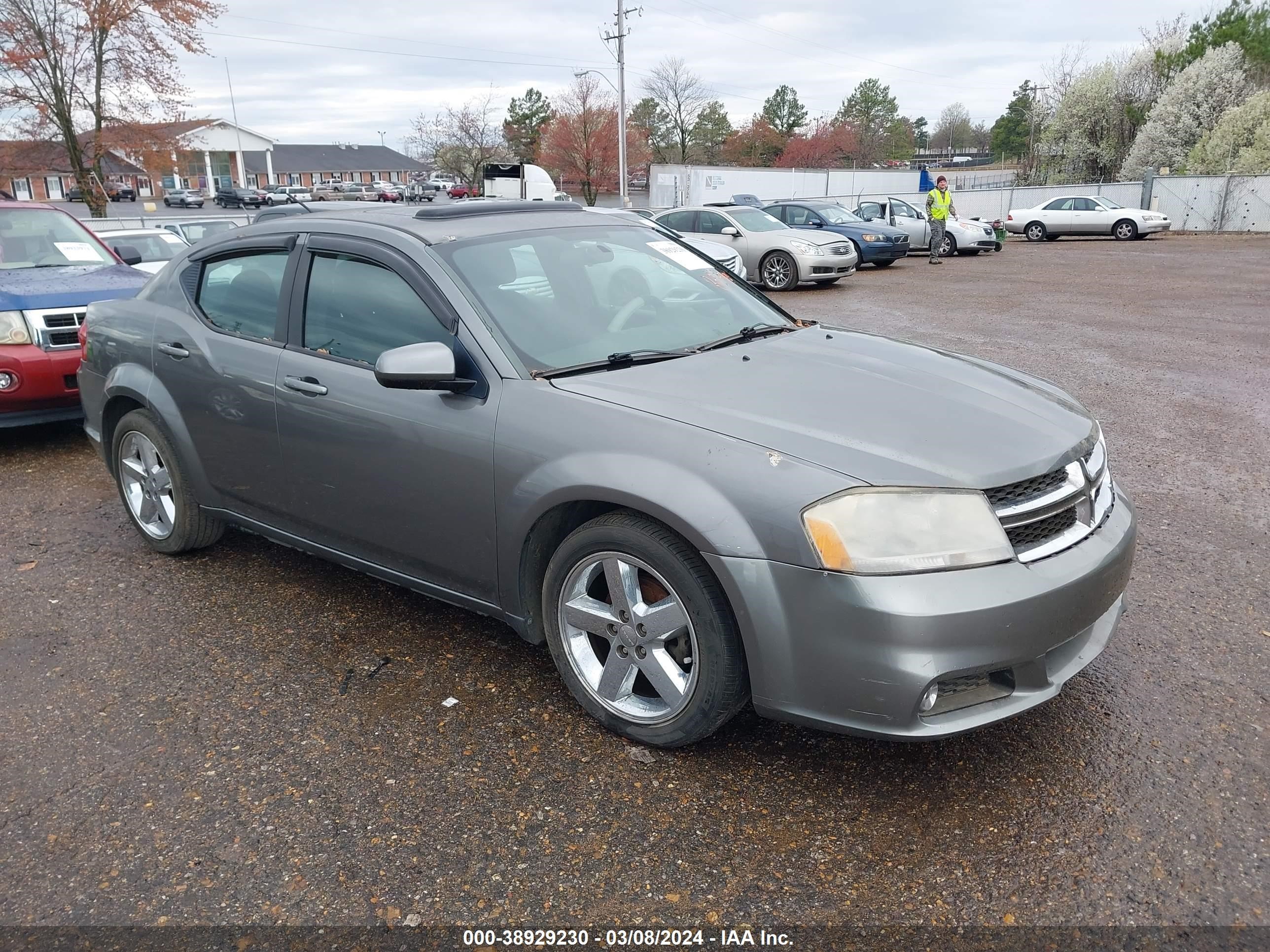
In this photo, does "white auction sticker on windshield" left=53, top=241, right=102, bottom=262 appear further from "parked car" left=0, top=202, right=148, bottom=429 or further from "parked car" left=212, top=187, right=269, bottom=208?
"parked car" left=212, top=187, right=269, bottom=208

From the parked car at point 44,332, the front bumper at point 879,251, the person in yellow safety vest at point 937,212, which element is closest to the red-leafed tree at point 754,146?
the person in yellow safety vest at point 937,212

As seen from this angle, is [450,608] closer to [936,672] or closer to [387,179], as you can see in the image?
[936,672]

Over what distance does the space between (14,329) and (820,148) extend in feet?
295

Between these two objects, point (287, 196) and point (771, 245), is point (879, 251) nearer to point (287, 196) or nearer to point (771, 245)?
point (771, 245)

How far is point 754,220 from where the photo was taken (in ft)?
56.4

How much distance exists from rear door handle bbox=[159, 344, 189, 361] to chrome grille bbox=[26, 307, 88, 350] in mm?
2497

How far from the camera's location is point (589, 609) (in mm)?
3006

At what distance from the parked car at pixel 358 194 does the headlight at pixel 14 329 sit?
60.2 meters

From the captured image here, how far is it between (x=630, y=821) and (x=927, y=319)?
11015 mm

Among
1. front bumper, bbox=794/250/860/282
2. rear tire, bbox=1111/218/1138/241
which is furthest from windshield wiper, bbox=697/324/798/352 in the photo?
rear tire, bbox=1111/218/1138/241

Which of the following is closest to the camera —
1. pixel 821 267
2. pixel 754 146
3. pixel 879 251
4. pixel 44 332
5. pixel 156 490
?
pixel 156 490

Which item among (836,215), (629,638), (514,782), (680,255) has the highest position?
(836,215)

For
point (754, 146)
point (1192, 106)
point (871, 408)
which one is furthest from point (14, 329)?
point (754, 146)

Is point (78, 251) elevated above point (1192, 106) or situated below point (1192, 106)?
below
